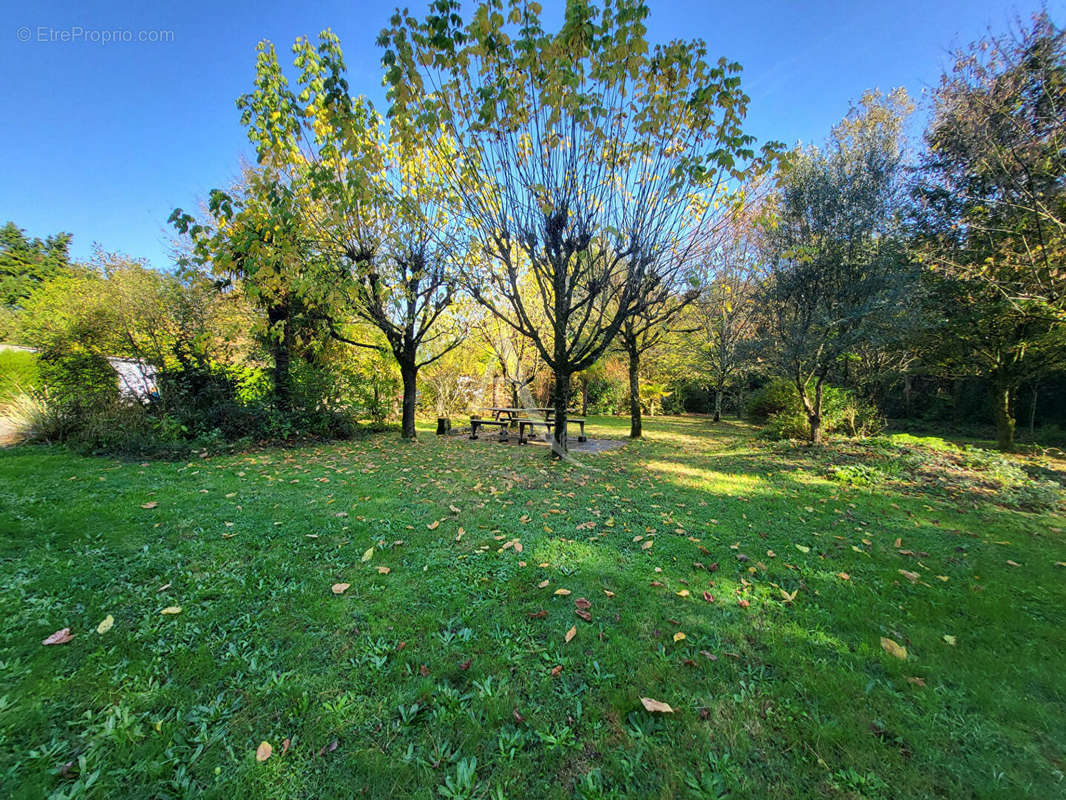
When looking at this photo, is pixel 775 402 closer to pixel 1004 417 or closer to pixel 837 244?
pixel 1004 417

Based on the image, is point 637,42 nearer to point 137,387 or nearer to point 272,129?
point 272,129

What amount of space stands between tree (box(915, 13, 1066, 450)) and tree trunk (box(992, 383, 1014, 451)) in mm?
26

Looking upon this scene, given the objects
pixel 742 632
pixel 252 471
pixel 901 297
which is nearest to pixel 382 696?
pixel 742 632

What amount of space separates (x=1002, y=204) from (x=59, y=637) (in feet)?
44.8

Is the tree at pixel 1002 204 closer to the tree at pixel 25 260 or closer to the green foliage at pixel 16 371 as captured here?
the green foliage at pixel 16 371

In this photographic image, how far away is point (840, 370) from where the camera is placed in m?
11.0

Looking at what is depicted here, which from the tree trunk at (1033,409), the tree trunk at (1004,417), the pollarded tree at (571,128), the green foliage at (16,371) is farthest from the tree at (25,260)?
the tree trunk at (1033,409)

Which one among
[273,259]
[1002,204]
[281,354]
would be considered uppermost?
[1002,204]

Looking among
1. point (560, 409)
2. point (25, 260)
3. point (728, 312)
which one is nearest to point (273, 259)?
point (560, 409)

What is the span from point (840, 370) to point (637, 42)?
1070cm

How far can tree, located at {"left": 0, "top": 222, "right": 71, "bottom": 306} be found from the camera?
2967cm

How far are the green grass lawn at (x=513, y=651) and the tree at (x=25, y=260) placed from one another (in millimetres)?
42725

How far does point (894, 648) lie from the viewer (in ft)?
7.34

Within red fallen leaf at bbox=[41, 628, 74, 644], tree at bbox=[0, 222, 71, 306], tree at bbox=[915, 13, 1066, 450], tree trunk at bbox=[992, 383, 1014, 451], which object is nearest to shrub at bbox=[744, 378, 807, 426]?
tree at bbox=[915, 13, 1066, 450]
